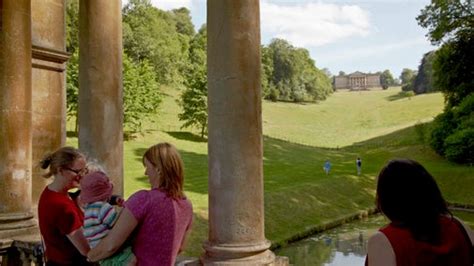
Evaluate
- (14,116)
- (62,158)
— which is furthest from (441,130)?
(62,158)

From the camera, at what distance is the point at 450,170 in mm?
50844

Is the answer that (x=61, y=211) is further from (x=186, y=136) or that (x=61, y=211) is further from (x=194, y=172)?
(x=186, y=136)

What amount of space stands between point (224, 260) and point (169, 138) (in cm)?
5870

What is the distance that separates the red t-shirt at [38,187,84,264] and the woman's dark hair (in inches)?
115

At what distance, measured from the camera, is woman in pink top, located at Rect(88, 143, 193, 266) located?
3930 mm

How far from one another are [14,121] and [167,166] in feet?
18.2

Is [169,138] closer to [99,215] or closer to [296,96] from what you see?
[99,215]

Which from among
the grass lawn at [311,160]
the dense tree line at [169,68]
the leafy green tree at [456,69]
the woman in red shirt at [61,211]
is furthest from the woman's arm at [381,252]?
the leafy green tree at [456,69]

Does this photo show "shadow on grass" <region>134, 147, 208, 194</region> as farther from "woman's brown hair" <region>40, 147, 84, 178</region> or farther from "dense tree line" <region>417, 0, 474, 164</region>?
"woman's brown hair" <region>40, 147, 84, 178</region>

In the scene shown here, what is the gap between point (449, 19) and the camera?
58000 mm

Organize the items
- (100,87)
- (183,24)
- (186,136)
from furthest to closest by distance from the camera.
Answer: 1. (183,24)
2. (186,136)
3. (100,87)

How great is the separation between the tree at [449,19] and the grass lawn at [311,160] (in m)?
12.8

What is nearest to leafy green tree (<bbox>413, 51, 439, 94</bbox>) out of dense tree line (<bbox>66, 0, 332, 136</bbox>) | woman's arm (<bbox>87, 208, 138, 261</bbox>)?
dense tree line (<bbox>66, 0, 332, 136</bbox>)

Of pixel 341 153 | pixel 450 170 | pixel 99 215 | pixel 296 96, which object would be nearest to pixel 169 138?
pixel 341 153
